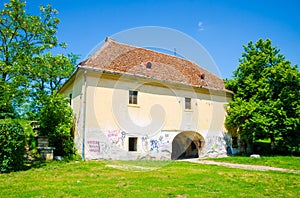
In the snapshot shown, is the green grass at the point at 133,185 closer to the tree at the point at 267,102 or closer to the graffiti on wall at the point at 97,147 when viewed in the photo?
the graffiti on wall at the point at 97,147

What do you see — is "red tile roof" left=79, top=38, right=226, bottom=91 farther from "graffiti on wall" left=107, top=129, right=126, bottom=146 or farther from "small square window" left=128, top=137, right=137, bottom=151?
"small square window" left=128, top=137, right=137, bottom=151

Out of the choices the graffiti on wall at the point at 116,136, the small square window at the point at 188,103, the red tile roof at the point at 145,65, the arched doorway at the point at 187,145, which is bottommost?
the arched doorway at the point at 187,145

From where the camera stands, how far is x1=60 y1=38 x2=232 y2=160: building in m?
12.8

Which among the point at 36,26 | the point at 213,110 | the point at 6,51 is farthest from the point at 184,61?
the point at 6,51

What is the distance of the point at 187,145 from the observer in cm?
1873

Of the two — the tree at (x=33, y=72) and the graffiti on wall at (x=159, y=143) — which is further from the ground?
the tree at (x=33, y=72)

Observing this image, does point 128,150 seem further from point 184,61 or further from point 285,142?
point 285,142

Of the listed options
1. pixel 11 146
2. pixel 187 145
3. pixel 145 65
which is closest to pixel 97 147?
pixel 11 146

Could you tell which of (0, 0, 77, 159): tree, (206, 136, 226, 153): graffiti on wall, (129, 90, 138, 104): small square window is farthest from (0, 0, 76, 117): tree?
(206, 136, 226, 153): graffiti on wall

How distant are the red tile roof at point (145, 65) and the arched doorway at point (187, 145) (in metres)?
4.12

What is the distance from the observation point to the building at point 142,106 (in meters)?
12.8

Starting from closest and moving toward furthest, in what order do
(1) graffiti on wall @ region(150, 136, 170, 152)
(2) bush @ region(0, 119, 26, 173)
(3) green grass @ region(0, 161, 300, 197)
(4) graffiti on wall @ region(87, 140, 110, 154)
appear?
(3) green grass @ region(0, 161, 300, 197) → (2) bush @ region(0, 119, 26, 173) → (4) graffiti on wall @ region(87, 140, 110, 154) → (1) graffiti on wall @ region(150, 136, 170, 152)

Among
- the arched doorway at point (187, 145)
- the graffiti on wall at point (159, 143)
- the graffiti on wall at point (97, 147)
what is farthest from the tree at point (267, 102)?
the graffiti on wall at point (97, 147)

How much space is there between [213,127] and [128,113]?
7.88 meters
